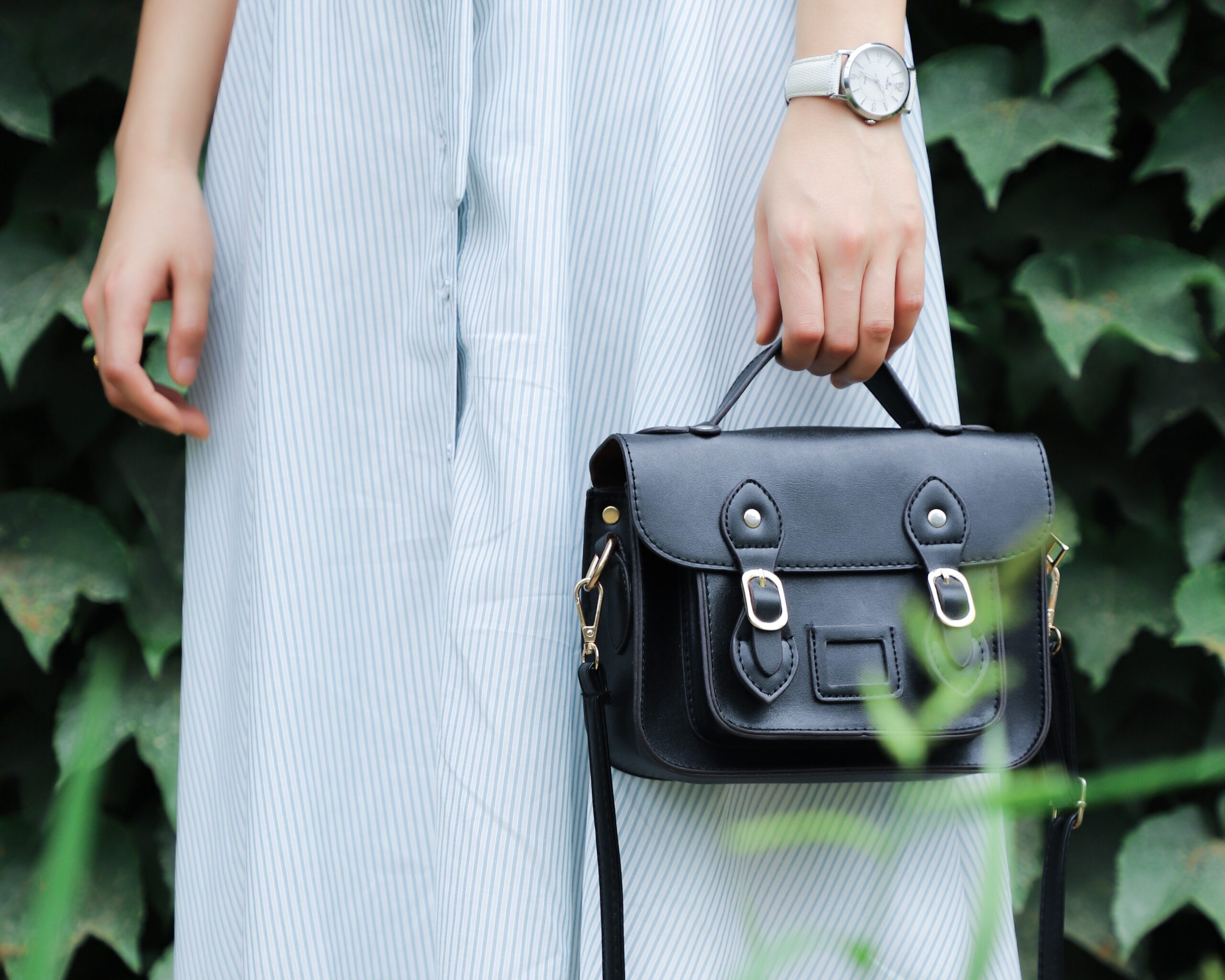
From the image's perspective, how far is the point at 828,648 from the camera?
487 mm

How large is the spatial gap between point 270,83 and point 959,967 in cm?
68

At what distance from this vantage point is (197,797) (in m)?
0.65

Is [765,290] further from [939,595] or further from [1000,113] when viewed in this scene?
[1000,113]

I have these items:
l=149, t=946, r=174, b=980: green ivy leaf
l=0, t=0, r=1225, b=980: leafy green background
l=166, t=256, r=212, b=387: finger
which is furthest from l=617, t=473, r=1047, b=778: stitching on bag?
l=149, t=946, r=174, b=980: green ivy leaf

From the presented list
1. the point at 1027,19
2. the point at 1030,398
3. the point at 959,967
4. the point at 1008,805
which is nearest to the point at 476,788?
the point at 959,967

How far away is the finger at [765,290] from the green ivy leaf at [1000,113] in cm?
52

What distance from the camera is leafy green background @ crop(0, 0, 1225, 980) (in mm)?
957

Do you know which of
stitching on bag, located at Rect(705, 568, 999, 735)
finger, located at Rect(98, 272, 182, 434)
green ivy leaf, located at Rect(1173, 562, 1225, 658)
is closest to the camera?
stitching on bag, located at Rect(705, 568, 999, 735)

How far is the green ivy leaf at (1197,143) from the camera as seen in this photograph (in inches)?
37.8

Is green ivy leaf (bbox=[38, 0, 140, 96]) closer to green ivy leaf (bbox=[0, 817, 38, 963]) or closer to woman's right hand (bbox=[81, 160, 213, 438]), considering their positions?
woman's right hand (bbox=[81, 160, 213, 438])

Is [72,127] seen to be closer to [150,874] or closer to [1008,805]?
[150,874]

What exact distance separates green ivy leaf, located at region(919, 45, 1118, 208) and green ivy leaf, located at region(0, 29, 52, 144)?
0.91 meters

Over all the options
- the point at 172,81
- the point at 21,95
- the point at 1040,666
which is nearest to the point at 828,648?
the point at 1040,666

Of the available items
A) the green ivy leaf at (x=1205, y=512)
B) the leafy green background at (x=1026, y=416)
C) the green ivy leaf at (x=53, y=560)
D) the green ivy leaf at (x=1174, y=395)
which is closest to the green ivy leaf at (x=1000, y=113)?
the leafy green background at (x=1026, y=416)
